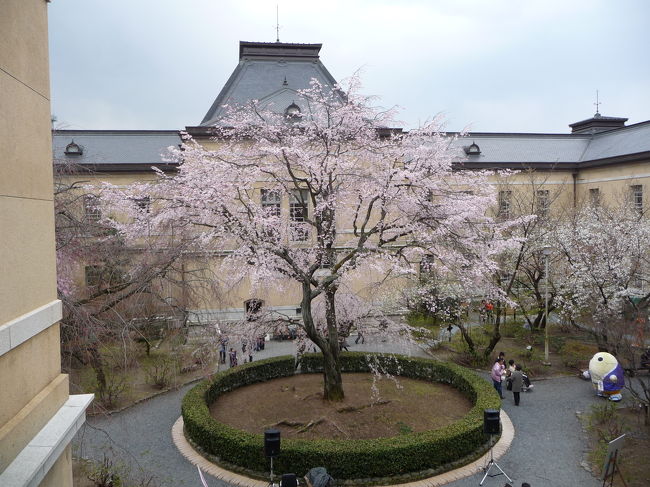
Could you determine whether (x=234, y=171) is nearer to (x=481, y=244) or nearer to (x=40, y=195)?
(x=481, y=244)

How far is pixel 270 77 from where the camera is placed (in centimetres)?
2423

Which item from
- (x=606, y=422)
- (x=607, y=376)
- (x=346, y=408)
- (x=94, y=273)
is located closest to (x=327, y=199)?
(x=346, y=408)

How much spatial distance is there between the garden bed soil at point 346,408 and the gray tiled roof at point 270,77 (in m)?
13.0

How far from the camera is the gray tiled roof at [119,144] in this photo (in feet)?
82.6

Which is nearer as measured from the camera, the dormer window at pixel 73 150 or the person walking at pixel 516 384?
the person walking at pixel 516 384

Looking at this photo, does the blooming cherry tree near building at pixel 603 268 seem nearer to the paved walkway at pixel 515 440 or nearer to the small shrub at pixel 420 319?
the paved walkway at pixel 515 440

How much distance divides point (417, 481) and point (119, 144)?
23276 mm

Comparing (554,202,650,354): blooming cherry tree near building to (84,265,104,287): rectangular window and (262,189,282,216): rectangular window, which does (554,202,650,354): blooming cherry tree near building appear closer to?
(262,189,282,216): rectangular window

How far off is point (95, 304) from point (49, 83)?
703 cm

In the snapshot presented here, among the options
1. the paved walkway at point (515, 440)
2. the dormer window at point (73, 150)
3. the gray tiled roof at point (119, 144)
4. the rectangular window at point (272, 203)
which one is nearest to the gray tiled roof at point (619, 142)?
the paved walkway at point (515, 440)

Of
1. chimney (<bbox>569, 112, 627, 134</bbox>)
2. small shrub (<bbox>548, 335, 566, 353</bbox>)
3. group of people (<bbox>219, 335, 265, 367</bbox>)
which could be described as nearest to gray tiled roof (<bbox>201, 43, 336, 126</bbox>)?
group of people (<bbox>219, 335, 265, 367</bbox>)

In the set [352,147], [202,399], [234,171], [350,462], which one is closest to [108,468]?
[202,399]

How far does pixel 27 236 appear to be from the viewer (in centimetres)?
363

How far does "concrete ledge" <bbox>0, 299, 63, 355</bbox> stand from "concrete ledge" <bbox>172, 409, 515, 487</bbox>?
22.9 ft
